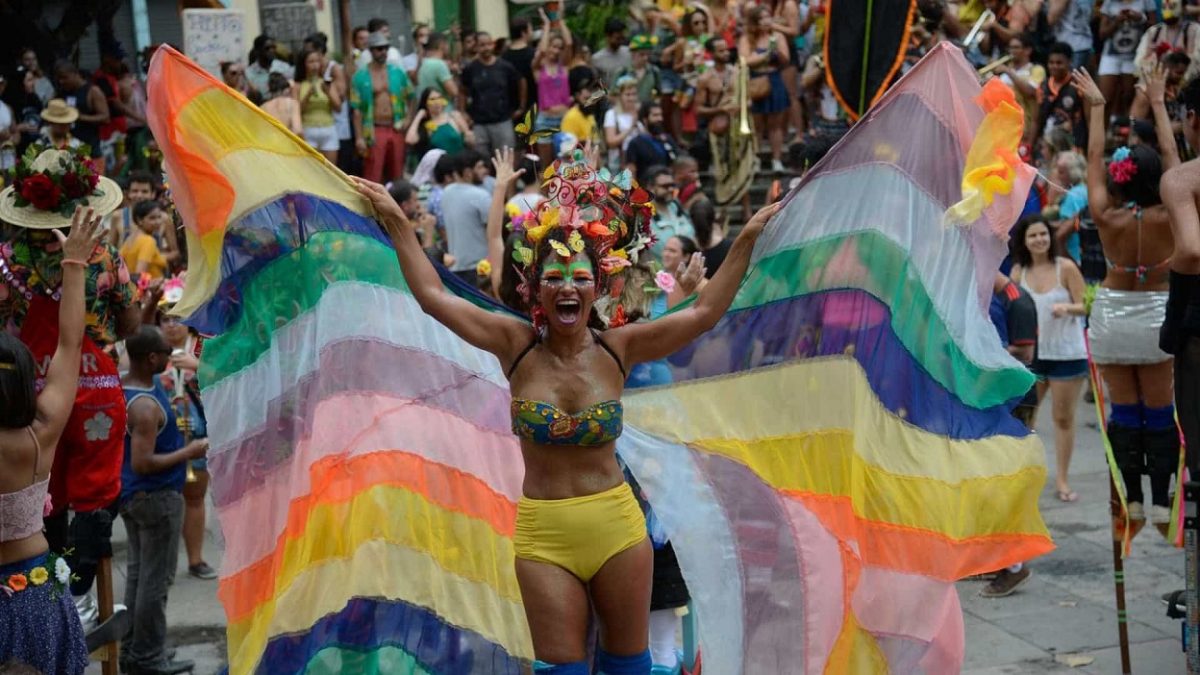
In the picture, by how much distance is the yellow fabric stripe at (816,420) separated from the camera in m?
5.95

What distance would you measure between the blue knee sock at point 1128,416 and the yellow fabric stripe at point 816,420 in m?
1.70

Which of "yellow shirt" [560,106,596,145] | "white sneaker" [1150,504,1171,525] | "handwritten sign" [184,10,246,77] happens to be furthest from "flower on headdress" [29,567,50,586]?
"handwritten sign" [184,10,246,77]

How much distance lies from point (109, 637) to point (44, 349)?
1307 mm

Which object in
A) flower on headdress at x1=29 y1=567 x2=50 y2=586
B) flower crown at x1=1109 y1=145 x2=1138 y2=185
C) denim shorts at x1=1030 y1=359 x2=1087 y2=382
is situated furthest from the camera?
denim shorts at x1=1030 y1=359 x2=1087 y2=382

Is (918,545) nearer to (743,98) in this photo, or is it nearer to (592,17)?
(743,98)

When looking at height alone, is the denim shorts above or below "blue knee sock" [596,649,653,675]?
below

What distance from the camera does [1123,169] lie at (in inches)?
284

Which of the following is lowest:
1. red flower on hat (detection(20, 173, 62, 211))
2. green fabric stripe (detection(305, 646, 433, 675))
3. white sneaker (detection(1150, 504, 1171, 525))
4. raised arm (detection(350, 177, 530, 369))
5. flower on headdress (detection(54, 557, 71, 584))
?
white sneaker (detection(1150, 504, 1171, 525))

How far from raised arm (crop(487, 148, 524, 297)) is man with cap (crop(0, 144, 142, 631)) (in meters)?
1.76

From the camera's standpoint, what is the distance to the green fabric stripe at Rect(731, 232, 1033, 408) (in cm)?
599

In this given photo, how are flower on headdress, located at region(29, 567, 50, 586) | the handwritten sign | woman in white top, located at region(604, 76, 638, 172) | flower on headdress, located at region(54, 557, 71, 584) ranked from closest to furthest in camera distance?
flower on headdress, located at region(29, 567, 50, 586) < flower on headdress, located at region(54, 557, 71, 584) < the handwritten sign < woman in white top, located at region(604, 76, 638, 172)

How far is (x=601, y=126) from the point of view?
14.8 metres

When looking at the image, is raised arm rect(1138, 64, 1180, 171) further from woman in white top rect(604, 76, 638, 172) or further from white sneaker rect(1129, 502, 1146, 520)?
woman in white top rect(604, 76, 638, 172)

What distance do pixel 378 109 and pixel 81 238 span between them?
10571mm
